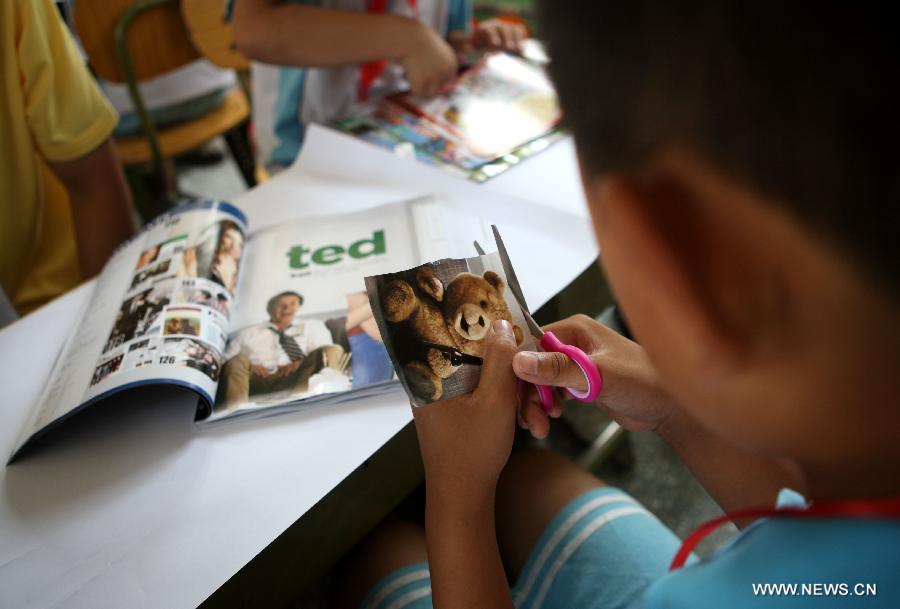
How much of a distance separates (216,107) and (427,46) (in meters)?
0.84

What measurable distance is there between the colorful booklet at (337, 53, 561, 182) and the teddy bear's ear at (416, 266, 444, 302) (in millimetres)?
319

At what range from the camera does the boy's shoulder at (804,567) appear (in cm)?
33

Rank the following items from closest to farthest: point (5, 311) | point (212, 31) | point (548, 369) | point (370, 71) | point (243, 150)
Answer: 1. point (548, 369)
2. point (5, 311)
3. point (370, 71)
4. point (212, 31)
5. point (243, 150)

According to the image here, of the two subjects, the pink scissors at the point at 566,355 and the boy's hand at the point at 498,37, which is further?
the boy's hand at the point at 498,37

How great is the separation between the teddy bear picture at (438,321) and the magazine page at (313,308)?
0.07 meters

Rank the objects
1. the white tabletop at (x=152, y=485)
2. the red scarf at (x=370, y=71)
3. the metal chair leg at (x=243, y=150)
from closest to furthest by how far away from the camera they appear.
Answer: the white tabletop at (x=152, y=485) → the red scarf at (x=370, y=71) → the metal chair leg at (x=243, y=150)

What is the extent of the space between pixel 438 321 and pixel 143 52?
120cm

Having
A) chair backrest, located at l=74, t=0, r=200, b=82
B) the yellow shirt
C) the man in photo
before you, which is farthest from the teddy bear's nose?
chair backrest, located at l=74, t=0, r=200, b=82

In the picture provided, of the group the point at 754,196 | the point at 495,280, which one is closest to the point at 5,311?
the point at 495,280

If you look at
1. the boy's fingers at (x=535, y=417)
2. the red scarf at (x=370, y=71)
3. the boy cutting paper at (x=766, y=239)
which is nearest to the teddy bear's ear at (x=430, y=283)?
the boy's fingers at (x=535, y=417)

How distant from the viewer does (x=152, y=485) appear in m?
0.52

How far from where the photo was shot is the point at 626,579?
0.57 meters

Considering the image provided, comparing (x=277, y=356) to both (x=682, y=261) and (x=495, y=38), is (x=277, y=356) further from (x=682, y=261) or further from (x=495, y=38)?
(x=495, y=38)

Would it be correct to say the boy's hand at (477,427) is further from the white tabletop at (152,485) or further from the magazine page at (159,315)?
the magazine page at (159,315)
